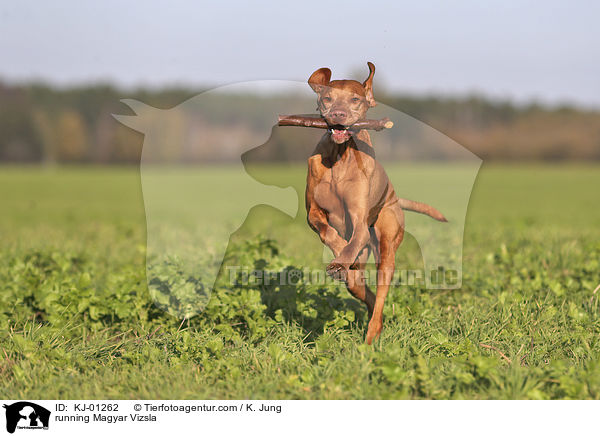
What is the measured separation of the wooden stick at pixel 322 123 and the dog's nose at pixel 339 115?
0.14 metres

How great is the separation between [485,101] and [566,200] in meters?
61.9

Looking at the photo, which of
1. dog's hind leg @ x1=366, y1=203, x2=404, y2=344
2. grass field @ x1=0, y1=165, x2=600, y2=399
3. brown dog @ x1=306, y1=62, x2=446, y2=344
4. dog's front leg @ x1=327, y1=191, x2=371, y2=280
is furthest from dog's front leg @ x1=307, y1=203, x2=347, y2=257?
grass field @ x1=0, y1=165, x2=600, y2=399

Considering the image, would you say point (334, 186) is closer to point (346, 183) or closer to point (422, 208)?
point (346, 183)

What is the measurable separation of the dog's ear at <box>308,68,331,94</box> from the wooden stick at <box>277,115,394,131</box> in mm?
208

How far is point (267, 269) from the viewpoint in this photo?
656 centimetres

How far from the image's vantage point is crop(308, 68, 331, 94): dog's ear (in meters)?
3.95

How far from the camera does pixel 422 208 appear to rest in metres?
4.77

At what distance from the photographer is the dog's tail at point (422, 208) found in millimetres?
4707

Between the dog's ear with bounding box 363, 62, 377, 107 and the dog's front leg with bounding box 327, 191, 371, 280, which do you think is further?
the dog's ear with bounding box 363, 62, 377, 107
